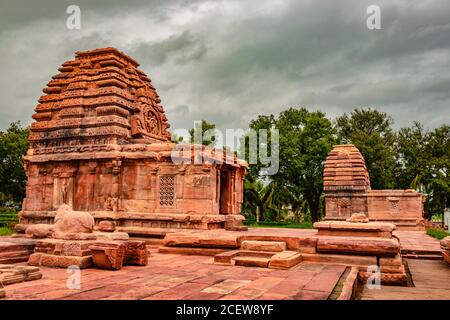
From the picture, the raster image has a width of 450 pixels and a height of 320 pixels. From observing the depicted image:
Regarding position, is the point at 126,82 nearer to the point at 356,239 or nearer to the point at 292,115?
the point at 356,239

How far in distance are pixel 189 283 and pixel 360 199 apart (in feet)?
A: 58.7

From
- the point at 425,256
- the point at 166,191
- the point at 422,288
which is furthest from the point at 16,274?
the point at 425,256

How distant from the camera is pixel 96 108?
13.2m

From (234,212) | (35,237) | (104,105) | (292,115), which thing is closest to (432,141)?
(292,115)

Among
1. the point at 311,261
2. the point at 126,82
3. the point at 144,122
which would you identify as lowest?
the point at 311,261

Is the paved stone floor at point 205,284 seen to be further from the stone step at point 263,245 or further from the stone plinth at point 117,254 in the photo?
the stone step at point 263,245

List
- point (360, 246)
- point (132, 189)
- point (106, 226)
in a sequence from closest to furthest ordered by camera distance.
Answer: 1. point (360, 246)
2. point (106, 226)
3. point (132, 189)

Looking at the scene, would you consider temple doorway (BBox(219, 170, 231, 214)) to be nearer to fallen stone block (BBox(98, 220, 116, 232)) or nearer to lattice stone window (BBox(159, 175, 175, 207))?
lattice stone window (BBox(159, 175, 175, 207))

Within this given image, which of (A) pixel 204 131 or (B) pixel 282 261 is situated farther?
(A) pixel 204 131

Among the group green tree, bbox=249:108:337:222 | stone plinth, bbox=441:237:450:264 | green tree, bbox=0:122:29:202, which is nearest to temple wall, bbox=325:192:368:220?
green tree, bbox=249:108:337:222

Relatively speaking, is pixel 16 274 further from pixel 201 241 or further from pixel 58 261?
pixel 201 241

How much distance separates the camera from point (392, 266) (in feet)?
23.3

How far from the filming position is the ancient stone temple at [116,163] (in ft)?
37.8
